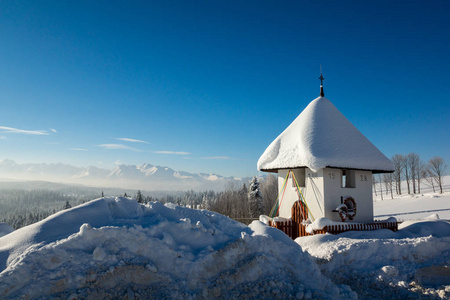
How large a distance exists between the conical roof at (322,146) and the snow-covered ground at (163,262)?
17.8 feet

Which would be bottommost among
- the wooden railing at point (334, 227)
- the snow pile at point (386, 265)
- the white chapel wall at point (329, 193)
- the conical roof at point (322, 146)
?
the snow pile at point (386, 265)

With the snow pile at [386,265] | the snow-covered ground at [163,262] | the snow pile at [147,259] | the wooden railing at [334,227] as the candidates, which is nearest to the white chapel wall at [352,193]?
the wooden railing at [334,227]

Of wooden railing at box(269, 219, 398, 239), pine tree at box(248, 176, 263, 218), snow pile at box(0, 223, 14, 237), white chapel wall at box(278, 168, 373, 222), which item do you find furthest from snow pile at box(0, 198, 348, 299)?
pine tree at box(248, 176, 263, 218)

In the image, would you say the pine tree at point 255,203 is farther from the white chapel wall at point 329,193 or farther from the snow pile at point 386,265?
the snow pile at point 386,265

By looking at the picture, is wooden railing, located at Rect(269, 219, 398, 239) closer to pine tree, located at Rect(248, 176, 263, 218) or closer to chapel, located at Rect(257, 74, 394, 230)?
chapel, located at Rect(257, 74, 394, 230)

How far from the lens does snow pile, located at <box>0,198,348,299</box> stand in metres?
4.61

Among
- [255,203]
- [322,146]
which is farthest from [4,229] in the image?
[255,203]

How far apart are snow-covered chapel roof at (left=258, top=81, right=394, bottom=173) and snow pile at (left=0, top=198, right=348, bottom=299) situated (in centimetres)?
656

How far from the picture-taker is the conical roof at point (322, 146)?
41.1 feet

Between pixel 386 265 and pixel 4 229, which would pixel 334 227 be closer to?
pixel 386 265

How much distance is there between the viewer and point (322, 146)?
12930 millimetres

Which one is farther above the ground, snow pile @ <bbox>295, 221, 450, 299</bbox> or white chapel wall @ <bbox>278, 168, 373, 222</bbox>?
white chapel wall @ <bbox>278, 168, 373, 222</bbox>

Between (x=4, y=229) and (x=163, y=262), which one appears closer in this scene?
(x=163, y=262)

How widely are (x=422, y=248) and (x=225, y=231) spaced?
647 centimetres
